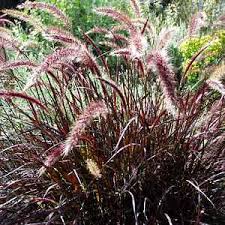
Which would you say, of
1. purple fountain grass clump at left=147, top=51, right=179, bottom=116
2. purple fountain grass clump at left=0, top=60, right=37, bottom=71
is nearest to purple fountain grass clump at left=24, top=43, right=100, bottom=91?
purple fountain grass clump at left=0, top=60, right=37, bottom=71

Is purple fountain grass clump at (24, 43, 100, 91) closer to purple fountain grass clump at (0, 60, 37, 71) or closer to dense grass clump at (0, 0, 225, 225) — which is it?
dense grass clump at (0, 0, 225, 225)

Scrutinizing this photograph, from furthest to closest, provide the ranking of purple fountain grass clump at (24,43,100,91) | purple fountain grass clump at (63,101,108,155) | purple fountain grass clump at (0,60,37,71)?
purple fountain grass clump at (0,60,37,71)
purple fountain grass clump at (24,43,100,91)
purple fountain grass clump at (63,101,108,155)

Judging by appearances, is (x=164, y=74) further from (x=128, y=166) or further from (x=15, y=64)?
(x=15, y=64)

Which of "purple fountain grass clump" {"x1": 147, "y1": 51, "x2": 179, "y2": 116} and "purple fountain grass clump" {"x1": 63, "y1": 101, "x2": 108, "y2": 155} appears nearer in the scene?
"purple fountain grass clump" {"x1": 63, "y1": 101, "x2": 108, "y2": 155}

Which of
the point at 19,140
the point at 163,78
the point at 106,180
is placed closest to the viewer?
the point at 163,78

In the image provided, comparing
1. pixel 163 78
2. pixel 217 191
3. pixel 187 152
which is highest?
pixel 163 78

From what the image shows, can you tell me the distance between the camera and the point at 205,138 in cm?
334

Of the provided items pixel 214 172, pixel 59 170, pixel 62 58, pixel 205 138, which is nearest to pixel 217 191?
pixel 214 172

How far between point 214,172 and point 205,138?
203mm

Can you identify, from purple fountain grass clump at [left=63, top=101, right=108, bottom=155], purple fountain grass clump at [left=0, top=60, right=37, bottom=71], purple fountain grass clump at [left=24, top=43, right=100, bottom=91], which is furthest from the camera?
purple fountain grass clump at [left=0, top=60, right=37, bottom=71]

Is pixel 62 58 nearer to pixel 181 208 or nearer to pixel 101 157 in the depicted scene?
pixel 101 157

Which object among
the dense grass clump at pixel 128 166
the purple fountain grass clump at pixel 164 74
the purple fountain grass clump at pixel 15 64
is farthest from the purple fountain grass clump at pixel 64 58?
the purple fountain grass clump at pixel 164 74

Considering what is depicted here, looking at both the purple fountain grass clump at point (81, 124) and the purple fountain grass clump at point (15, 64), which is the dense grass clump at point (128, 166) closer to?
the purple fountain grass clump at point (15, 64)

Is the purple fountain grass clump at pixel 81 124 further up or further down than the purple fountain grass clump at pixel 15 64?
further down
